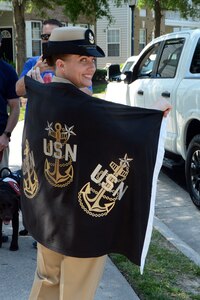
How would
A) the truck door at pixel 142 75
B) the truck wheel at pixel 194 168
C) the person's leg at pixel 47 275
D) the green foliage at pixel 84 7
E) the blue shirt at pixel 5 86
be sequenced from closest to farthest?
the person's leg at pixel 47 275, the blue shirt at pixel 5 86, the truck wheel at pixel 194 168, the truck door at pixel 142 75, the green foliage at pixel 84 7

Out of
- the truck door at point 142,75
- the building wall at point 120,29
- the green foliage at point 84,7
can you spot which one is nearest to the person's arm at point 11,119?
the truck door at point 142,75

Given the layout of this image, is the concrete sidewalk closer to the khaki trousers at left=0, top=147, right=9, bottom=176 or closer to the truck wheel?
the khaki trousers at left=0, top=147, right=9, bottom=176

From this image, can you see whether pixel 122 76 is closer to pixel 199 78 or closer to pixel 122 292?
pixel 199 78

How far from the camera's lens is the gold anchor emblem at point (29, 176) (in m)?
2.44

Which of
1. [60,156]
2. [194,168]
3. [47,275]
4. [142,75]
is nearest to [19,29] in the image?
[142,75]

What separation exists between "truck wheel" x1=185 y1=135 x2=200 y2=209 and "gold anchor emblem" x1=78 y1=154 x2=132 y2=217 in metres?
3.42

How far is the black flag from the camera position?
2.23 metres

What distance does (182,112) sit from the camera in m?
5.79

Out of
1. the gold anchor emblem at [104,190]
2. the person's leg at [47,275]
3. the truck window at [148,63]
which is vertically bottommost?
the person's leg at [47,275]

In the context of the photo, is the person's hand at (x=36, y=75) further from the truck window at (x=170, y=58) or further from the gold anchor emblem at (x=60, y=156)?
the truck window at (x=170, y=58)

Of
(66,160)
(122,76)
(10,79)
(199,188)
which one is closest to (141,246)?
(66,160)

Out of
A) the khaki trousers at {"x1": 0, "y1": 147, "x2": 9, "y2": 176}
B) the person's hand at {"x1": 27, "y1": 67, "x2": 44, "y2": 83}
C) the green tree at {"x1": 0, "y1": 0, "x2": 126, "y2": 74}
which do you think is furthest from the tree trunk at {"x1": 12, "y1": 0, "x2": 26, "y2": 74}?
the person's hand at {"x1": 27, "y1": 67, "x2": 44, "y2": 83}

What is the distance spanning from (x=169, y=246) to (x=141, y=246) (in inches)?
82.8

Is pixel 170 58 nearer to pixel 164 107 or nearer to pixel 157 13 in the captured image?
pixel 164 107
